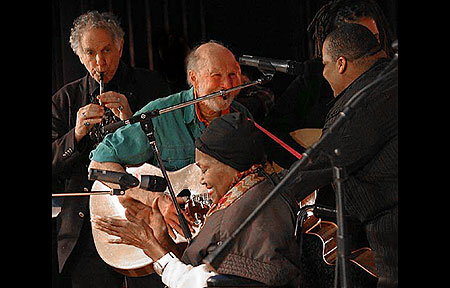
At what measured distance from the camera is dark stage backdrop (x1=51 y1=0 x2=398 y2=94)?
3.29m

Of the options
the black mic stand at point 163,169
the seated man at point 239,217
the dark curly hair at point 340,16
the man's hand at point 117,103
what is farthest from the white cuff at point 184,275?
the dark curly hair at point 340,16

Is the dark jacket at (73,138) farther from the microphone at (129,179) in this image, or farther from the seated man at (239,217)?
the seated man at (239,217)

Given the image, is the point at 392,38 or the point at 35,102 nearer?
the point at 392,38

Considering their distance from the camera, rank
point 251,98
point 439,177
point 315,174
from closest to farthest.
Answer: point 439,177
point 315,174
point 251,98

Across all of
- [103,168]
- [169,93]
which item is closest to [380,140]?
[169,93]

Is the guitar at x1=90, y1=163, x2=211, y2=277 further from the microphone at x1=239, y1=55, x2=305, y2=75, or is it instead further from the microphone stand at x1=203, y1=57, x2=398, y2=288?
the microphone stand at x1=203, y1=57, x2=398, y2=288

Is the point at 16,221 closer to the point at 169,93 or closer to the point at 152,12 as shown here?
the point at 169,93

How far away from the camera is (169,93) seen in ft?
11.2

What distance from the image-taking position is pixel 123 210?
3383 mm

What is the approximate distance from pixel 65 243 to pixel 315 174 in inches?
45.7

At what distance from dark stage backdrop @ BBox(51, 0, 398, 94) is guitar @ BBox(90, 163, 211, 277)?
0.38 metres

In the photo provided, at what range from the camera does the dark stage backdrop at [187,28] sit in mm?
3289

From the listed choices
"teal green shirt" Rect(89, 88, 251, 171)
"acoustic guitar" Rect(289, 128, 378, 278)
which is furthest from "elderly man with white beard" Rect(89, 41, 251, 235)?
"acoustic guitar" Rect(289, 128, 378, 278)

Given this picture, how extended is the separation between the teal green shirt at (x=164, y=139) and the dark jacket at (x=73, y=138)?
0.09 m
